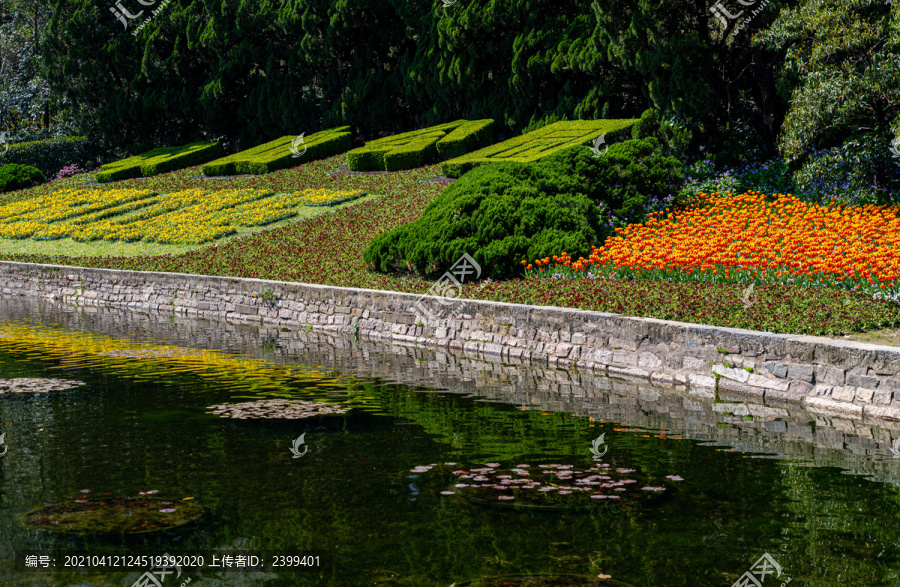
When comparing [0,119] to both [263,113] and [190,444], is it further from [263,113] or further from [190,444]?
[190,444]

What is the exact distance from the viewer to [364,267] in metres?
18.1

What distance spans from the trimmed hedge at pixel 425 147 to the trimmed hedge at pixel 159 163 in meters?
8.82

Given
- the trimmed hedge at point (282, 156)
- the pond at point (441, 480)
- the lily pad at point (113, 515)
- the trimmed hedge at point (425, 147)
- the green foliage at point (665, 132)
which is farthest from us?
the trimmed hedge at point (282, 156)

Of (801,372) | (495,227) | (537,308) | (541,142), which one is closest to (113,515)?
(801,372)

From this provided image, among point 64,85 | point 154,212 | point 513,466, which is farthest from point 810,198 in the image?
point 64,85

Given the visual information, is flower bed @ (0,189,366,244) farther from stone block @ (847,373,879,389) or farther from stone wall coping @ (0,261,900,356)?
stone block @ (847,373,879,389)

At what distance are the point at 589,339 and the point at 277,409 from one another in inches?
171

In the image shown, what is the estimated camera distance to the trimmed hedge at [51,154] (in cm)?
4016

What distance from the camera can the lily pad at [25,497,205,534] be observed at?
6059 millimetres

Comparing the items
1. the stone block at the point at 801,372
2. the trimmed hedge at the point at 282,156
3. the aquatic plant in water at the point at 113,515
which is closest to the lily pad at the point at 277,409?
the aquatic plant in water at the point at 113,515

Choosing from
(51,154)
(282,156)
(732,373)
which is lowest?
(732,373)

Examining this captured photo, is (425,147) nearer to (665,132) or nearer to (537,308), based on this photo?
(665,132)

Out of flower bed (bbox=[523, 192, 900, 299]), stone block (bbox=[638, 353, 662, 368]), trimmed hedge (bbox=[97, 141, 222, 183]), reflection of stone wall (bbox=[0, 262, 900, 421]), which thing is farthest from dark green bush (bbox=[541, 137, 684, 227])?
trimmed hedge (bbox=[97, 141, 222, 183])

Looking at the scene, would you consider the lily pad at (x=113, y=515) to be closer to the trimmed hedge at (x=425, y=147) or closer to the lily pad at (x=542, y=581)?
the lily pad at (x=542, y=581)
